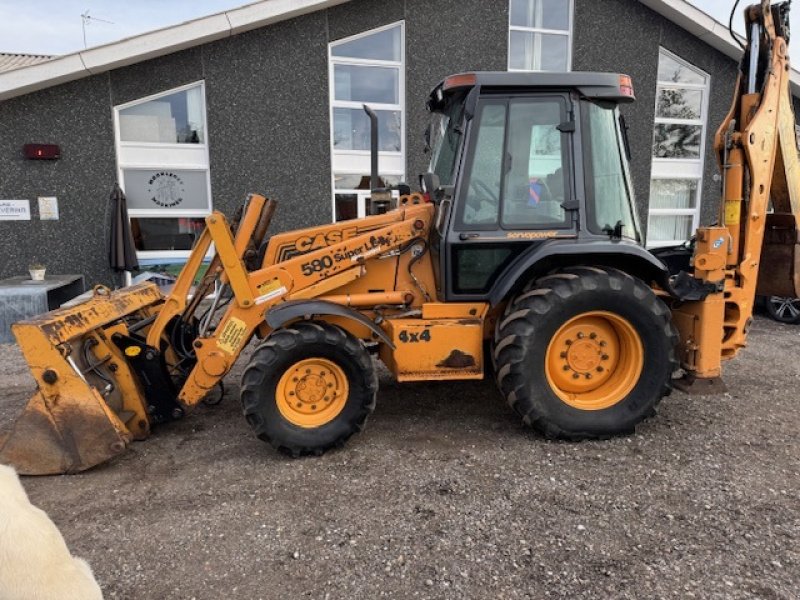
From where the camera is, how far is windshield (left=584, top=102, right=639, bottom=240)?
4.25 meters

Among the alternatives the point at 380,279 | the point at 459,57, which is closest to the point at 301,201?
the point at 459,57

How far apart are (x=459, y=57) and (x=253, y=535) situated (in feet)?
31.4

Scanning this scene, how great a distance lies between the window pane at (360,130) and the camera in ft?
33.7

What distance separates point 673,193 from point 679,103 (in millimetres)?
1817

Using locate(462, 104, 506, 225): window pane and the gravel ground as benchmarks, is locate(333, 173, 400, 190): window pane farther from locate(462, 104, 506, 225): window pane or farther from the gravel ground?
the gravel ground

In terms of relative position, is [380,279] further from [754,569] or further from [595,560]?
[754,569]

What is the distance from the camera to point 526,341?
3967mm

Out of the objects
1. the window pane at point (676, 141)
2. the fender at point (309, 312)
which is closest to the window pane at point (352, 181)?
the window pane at point (676, 141)

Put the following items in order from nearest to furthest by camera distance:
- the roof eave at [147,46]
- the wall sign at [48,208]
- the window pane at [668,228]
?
the roof eave at [147,46], the wall sign at [48,208], the window pane at [668,228]

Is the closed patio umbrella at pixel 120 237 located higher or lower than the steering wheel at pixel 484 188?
lower

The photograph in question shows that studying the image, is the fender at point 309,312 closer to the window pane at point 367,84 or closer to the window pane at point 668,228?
the window pane at point 367,84

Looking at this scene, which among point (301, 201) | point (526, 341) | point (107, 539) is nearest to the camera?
point (107, 539)

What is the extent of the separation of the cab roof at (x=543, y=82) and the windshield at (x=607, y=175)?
0.35 feet

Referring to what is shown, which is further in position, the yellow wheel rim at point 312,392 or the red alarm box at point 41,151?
the red alarm box at point 41,151
